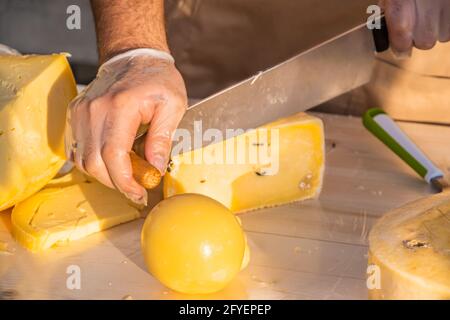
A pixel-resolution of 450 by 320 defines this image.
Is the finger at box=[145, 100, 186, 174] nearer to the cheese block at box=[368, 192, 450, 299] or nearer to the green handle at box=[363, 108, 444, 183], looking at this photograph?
the cheese block at box=[368, 192, 450, 299]

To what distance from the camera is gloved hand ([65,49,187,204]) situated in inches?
53.6

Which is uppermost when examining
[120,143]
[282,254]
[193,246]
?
[120,143]

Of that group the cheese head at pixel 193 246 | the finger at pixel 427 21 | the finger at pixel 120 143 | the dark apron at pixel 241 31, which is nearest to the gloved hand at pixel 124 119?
the finger at pixel 120 143

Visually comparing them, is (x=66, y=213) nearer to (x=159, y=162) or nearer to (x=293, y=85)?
(x=159, y=162)

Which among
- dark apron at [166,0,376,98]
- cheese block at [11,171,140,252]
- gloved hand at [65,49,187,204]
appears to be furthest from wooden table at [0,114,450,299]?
dark apron at [166,0,376,98]

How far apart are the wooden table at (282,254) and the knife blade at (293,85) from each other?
19 cm

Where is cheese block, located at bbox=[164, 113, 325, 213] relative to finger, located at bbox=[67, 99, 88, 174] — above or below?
below

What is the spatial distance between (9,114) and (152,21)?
0.34 metres

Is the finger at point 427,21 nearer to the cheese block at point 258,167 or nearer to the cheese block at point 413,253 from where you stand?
the cheese block at point 258,167

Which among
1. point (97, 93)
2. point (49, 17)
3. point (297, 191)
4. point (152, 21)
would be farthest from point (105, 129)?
point (49, 17)

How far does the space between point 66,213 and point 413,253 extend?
644mm

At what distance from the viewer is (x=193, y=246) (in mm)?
1264

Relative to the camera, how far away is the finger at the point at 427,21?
5.49 ft

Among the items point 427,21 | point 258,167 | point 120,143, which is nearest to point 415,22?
point 427,21
